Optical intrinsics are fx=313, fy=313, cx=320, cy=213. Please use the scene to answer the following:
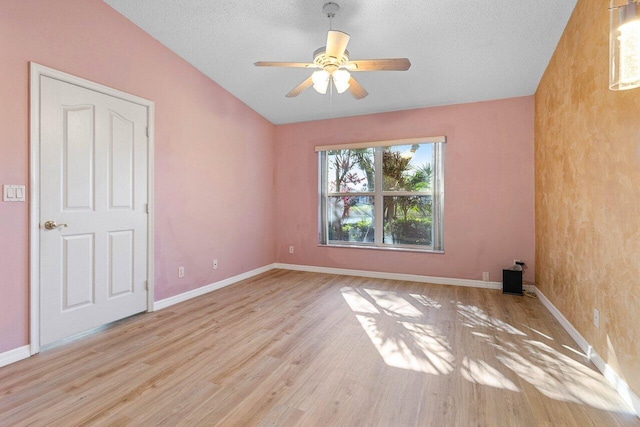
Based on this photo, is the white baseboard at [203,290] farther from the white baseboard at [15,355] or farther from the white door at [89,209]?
the white baseboard at [15,355]

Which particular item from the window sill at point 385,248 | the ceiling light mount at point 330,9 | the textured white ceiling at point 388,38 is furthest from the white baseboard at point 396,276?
the ceiling light mount at point 330,9

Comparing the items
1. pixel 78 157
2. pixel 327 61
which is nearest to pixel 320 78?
pixel 327 61

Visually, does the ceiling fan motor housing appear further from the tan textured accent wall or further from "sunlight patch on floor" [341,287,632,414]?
"sunlight patch on floor" [341,287,632,414]

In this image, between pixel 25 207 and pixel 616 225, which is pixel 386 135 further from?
pixel 25 207

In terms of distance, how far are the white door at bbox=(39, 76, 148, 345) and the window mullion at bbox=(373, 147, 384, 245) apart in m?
3.04

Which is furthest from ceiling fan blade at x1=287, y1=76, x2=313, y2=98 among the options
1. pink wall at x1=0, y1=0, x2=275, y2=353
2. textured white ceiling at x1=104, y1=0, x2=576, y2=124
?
pink wall at x1=0, y1=0, x2=275, y2=353

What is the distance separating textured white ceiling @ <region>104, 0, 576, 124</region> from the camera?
8.52ft

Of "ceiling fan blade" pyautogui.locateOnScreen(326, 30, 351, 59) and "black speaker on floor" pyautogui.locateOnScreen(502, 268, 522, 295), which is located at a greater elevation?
"ceiling fan blade" pyautogui.locateOnScreen(326, 30, 351, 59)

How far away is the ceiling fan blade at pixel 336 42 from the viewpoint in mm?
2148

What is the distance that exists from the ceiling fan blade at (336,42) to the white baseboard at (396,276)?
3.17 metres

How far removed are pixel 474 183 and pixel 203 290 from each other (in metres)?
3.72

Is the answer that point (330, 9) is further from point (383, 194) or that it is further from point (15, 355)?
point (15, 355)

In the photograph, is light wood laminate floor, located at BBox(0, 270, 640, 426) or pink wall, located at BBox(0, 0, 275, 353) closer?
light wood laminate floor, located at BBox(0, 270, 640, 426)

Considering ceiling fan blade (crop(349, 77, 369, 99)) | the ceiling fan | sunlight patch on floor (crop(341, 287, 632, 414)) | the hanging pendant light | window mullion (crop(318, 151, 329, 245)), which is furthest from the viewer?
window mullion (crop(318, 151, 329, 245))
